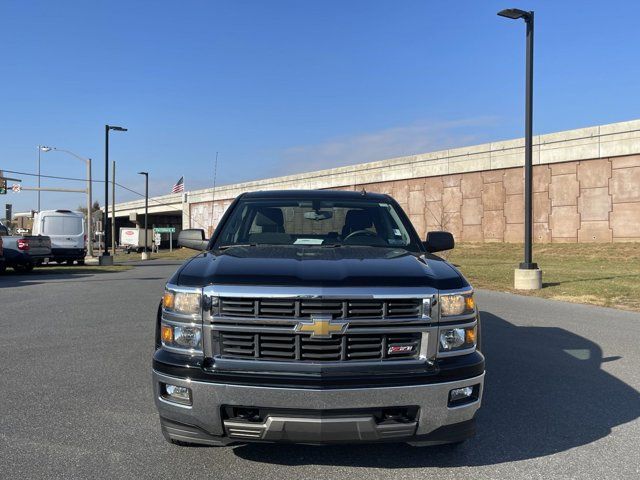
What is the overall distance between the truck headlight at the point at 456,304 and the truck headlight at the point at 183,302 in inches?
54.3

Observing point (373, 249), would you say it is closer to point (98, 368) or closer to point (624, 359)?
point (98, 368)

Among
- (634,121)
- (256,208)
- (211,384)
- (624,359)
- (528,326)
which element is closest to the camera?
(211,384)

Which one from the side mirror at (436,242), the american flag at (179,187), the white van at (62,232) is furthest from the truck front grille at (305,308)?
the american flag at (179,187)

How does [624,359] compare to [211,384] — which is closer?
[211,384]

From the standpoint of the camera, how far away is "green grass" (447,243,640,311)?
44.6 ft

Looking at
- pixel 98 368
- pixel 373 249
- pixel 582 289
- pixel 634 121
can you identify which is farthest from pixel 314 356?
pixel 634 121

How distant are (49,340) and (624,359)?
726 centimetres

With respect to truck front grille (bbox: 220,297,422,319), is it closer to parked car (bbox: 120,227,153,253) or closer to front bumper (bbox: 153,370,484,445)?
front bumper (bbox: 153,370,484,445)

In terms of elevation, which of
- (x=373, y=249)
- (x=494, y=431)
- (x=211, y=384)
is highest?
(x=373, y=249)

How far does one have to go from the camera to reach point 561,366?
624 centimetres

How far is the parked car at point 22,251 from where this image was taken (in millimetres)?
20734

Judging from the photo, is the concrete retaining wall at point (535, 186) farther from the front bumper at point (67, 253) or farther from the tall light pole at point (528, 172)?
the front bumper at point (67, 253)

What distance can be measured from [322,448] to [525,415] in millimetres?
1803

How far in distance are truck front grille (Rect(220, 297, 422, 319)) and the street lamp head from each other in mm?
13963
